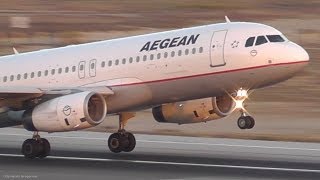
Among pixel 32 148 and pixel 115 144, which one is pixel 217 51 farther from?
pixel 32 148

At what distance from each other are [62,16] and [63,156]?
5096 centimetres

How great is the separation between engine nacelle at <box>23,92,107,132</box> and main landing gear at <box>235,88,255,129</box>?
4119 millimetres

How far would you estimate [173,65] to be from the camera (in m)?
35.5

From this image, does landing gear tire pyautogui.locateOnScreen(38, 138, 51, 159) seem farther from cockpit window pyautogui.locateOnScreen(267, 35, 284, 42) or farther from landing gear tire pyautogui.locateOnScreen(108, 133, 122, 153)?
cockpit window pyautogui.locateOnScreen(267, 35, 284, 42)

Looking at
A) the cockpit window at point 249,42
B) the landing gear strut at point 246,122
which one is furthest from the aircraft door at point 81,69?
the landing gear strut at point 246,122

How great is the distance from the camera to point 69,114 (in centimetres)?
3412

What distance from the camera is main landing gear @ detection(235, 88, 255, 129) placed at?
112 ft

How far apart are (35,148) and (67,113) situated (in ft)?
8.38

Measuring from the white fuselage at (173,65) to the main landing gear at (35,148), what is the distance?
2171 mm

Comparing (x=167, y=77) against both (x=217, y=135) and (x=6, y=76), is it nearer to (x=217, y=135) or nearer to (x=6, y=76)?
(x=6, y=76)

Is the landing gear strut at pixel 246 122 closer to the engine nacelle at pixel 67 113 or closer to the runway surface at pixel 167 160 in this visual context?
the runway surface at pixel 167 160

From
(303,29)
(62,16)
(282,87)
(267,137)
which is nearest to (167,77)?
(267,137)

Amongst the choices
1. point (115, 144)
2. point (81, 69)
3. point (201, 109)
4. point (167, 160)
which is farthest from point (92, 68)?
point (167, 160)

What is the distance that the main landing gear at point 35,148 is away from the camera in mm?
36156
